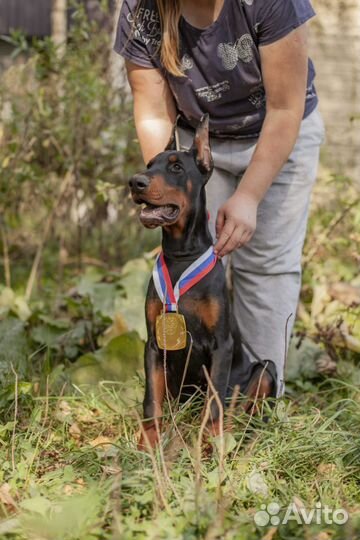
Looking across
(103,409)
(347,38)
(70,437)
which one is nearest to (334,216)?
(103,409)

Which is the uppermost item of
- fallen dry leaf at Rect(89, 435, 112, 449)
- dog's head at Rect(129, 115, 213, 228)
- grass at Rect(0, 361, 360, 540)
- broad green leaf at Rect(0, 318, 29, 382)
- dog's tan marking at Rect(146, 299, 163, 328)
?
dog's head at Rect(129, 115, 213, 228)

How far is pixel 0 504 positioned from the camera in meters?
2.47

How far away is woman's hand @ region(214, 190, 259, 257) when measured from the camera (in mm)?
2906

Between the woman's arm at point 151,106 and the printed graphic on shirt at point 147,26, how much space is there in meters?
0.12

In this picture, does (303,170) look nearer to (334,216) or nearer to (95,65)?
(334,216)

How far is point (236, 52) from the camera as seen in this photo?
3162 millimetres

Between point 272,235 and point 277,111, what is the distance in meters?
0.68

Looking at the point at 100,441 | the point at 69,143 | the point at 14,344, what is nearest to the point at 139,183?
the point at 100,441

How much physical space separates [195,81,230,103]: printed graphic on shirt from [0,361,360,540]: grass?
121 centimetres

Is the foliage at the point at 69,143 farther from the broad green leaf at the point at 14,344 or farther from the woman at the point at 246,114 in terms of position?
the woman at the point at 246,114

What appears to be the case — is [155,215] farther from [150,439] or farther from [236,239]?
[150,439]

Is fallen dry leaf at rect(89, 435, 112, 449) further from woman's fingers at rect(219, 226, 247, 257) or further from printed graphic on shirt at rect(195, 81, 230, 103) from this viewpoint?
printed graphic on shirt at rect(195, 81, 230, 103)

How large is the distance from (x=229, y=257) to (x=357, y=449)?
1447mm

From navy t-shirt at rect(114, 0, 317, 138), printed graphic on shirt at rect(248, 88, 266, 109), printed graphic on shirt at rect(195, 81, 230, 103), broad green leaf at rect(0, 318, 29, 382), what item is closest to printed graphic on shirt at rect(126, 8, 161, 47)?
navy t-shirt at rect(114, 0, 317, 138)
